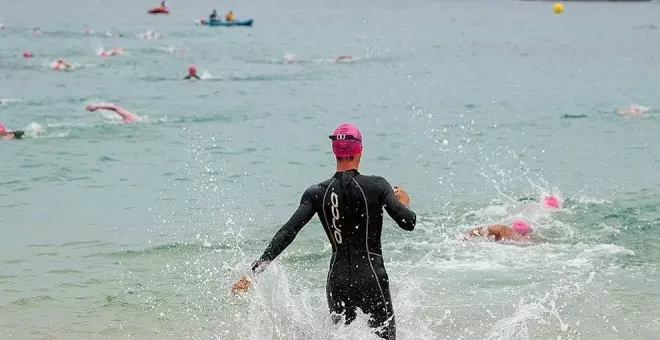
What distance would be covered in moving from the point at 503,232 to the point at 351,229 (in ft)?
21.6

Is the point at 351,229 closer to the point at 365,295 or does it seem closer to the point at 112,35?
the point at 365,295

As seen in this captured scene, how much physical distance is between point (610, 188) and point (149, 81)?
22.8 metres

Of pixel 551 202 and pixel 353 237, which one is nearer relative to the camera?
pixel 353 237

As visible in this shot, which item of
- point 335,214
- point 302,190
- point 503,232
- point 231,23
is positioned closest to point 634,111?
point 302,190

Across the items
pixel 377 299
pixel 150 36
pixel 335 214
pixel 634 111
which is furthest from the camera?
pixel 150 36

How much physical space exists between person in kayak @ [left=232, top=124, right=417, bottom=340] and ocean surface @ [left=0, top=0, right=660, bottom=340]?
22 centimetres

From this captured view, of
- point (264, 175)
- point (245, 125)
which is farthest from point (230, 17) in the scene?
point (264, 175)

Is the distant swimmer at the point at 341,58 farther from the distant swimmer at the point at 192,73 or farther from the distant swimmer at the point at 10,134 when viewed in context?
the distant swimmer at the point at 10,134

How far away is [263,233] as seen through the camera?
47.6 feet

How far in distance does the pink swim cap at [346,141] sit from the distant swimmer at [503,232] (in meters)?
6.60

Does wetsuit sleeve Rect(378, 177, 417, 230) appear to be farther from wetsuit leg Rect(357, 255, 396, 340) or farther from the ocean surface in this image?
the ocean surface

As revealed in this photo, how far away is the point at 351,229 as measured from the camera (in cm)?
733

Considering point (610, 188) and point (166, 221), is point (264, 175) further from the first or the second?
point (610, 188)

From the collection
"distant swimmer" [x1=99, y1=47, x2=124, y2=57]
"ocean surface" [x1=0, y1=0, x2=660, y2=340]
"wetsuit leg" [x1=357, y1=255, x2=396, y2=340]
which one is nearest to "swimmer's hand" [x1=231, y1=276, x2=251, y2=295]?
"ocean surface" [x1=0, y1=0, x2=660, y2=340]
